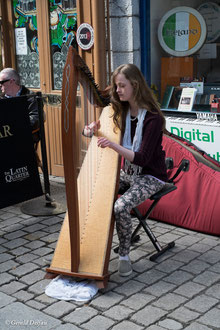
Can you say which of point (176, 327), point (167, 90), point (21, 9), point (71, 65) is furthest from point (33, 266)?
point (21, 9)

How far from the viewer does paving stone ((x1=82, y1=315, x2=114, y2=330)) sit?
2963mm

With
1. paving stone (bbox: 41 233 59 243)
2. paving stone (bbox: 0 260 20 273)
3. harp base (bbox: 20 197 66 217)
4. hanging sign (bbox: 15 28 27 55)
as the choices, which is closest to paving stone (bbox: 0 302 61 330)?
paving stone (bbox: 0 260 20 273)

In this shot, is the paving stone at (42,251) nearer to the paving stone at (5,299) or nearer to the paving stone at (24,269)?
the paving stone at (24,269)

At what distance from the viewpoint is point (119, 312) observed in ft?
10.2

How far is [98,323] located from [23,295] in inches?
26.6

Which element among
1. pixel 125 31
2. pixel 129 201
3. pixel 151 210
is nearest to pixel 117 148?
pixel 129 201

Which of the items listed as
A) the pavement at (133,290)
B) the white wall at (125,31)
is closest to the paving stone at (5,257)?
the pavement at (133,290)

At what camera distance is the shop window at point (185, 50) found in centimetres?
536

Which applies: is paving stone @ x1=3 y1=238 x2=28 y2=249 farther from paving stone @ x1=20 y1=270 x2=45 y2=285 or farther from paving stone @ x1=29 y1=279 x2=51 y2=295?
paving stone @ x1=29 y1=279 x2=51 y2=295

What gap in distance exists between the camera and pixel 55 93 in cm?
638

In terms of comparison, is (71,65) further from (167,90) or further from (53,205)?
(167,90)

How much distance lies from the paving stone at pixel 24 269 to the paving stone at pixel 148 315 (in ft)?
3.53

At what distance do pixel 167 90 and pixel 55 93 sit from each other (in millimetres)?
1521

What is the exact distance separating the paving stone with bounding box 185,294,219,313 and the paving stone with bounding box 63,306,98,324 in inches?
24.8
